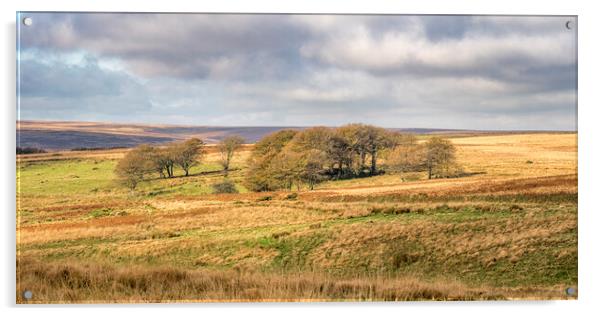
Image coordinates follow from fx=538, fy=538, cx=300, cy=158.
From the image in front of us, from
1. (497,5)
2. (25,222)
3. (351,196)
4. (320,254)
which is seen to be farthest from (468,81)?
(25,222)

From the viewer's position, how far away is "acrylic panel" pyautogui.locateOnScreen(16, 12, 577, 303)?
19.8 feet

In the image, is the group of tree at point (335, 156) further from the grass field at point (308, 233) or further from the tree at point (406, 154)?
the grass field at point (308, 233)

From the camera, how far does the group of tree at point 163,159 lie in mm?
6316

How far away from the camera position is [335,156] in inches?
259

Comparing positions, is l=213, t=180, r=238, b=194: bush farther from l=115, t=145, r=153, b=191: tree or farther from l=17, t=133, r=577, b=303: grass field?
l=115, t=145, r=153, b=191: tree

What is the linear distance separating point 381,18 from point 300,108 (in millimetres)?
1414

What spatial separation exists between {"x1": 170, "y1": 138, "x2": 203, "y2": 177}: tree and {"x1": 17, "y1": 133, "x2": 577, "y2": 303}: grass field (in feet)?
0.38

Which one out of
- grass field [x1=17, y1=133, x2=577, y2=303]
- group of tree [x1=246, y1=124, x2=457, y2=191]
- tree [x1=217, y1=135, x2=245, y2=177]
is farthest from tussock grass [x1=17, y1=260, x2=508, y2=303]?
tree [x1=217, y1=135, x2=245, y2=177]

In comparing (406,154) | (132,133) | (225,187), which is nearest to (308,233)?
(225,187)

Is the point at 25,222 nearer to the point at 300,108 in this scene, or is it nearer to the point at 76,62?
the point at 76,62

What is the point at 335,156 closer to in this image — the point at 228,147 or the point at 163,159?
the point at 228,147

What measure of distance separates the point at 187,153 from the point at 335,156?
1.79m

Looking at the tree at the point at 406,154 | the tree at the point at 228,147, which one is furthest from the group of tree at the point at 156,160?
the tree at the point at 406,154

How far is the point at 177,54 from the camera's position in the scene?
6.27 m
